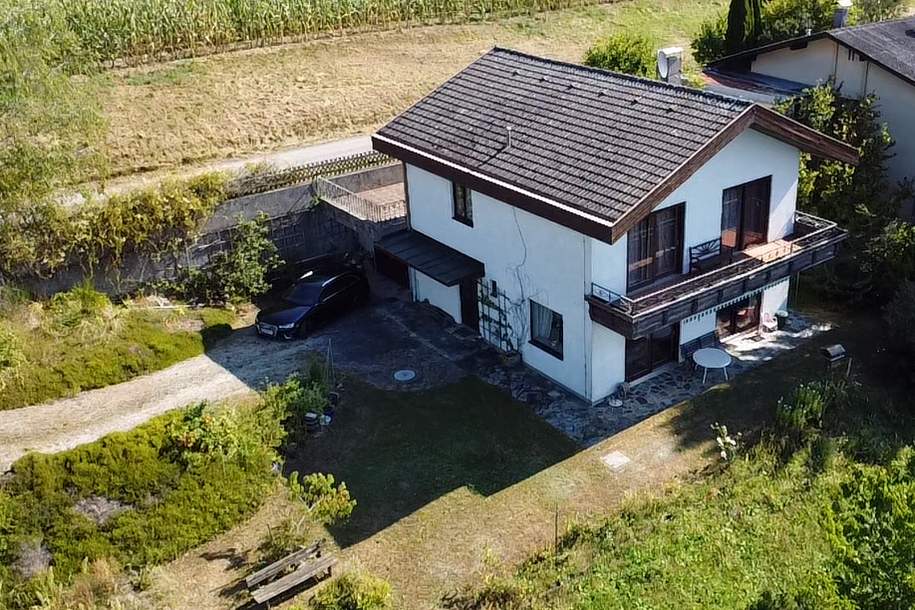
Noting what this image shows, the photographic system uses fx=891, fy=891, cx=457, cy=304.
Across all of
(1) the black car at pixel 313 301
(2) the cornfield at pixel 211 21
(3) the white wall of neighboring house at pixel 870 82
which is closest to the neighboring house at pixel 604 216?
(1) the black car at pixel 313 301

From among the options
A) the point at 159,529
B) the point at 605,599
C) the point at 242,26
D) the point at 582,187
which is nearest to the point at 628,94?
the point at 582,187

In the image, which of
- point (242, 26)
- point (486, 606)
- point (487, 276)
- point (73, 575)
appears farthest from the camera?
point (242, 26)

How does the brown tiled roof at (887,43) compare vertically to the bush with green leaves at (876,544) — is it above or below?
above

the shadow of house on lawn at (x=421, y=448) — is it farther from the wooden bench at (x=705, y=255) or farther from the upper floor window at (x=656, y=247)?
the wooden bench at (x=705, y=255)

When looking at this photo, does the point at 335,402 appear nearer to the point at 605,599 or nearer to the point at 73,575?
the point at 73,575

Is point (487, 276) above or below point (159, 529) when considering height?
above

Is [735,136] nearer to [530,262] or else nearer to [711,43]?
[530,262]
